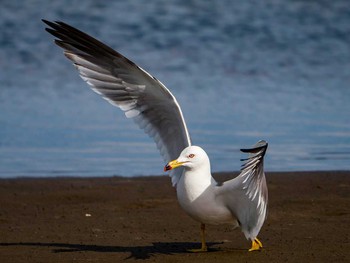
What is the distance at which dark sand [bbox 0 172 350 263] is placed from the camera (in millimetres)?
7164

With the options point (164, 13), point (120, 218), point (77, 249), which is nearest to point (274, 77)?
point (164, 13)

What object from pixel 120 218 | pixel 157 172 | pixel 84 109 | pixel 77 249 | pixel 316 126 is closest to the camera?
pixel 77 249

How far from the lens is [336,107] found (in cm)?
1481

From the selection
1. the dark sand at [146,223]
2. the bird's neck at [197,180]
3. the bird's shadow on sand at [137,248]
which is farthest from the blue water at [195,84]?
the bird's neck at [197,180]

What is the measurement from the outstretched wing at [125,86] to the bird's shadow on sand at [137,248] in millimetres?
759

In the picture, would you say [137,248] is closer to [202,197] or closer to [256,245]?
[202,197]

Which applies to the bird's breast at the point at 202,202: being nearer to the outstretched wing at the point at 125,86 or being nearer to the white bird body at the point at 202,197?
the white bird body at the point at 202,197

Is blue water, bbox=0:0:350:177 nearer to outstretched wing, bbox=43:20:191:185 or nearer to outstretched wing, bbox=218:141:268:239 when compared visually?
outstretched wing, bbox=43:20:191:185

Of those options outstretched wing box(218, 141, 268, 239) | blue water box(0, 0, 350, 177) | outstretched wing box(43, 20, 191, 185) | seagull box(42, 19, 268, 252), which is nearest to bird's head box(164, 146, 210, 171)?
seagull box(42, 19, 268, 252)

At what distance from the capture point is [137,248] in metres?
7.43

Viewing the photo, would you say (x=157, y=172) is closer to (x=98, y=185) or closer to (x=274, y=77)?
(x=98, y=185)

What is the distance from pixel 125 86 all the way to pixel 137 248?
4.80 feet

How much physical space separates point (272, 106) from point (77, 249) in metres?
7.86

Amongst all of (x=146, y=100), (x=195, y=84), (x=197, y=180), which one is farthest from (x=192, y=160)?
(x=195, y=84)
